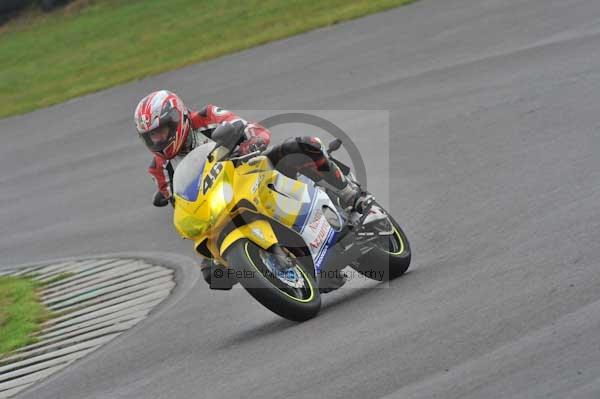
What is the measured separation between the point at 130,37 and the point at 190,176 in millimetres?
16259

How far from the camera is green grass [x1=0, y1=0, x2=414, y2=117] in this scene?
754 inches

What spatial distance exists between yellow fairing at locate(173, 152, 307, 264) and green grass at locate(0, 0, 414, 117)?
447 inches

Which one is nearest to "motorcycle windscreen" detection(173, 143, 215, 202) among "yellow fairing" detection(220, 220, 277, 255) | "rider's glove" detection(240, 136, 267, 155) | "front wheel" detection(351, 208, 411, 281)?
"rider's glove" detection(240, 136, 267, 155)

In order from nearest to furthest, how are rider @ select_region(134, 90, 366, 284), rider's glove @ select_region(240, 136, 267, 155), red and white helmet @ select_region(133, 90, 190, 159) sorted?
rider's glove @ select_region(240, 136, 267, 155) < rider @ select_region(134, 90, 366, 284) < red and white helmet @ select_region(133, 90, 190, 159)

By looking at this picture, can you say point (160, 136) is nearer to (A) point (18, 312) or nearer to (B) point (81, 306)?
(B) point (81, 306)

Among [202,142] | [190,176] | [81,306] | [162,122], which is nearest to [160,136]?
[162,122]

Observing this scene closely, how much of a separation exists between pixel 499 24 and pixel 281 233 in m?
9.23

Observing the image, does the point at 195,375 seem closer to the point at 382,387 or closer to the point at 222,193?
the point at 222,193

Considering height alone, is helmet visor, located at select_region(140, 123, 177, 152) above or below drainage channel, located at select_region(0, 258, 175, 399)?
above

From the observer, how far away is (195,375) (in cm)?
663

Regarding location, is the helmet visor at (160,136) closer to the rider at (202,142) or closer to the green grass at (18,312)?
the rider at (202,142)

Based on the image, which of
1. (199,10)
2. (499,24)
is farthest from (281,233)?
(199,10)

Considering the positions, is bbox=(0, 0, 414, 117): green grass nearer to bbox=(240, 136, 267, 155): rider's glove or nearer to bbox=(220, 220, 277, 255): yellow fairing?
bbox=(240, 136, 267, 155): rider's glove

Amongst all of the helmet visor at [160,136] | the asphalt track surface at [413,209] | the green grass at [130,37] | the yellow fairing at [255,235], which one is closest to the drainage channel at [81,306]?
the asphalt track surface at [413,209]
